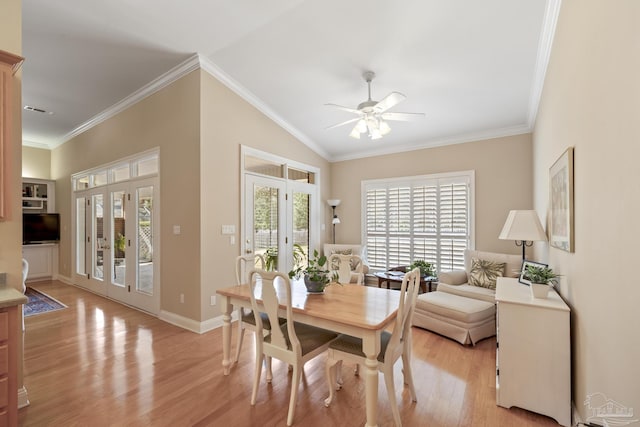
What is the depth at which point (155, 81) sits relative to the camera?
160 inches

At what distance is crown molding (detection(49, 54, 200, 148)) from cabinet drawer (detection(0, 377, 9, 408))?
335 cm

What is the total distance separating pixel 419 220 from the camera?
529cm

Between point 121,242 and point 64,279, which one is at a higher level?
point 121,242

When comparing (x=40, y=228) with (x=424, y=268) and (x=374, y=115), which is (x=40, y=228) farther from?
(x=424, y=268)

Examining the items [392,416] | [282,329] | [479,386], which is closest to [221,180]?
[282,329]

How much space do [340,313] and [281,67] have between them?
300cm

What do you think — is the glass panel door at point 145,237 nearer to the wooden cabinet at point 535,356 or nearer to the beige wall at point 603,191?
the wooden cabinet at point 535,356

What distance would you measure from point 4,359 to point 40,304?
159 inches

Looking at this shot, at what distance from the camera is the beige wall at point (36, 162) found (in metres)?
6.69

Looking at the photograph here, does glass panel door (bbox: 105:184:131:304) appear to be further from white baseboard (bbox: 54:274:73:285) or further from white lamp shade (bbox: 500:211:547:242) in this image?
white lamp shade (bbox: 500:211:547:242)

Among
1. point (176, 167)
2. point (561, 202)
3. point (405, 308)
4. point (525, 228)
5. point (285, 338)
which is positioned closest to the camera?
point (405, 308)

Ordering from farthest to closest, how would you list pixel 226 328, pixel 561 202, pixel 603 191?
pixel 226 328
pixel 561 202
pixel 603 191

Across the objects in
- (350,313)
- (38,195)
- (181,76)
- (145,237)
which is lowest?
(350,313)

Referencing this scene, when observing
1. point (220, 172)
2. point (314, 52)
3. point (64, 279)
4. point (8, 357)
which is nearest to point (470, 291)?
point (314, 52)
